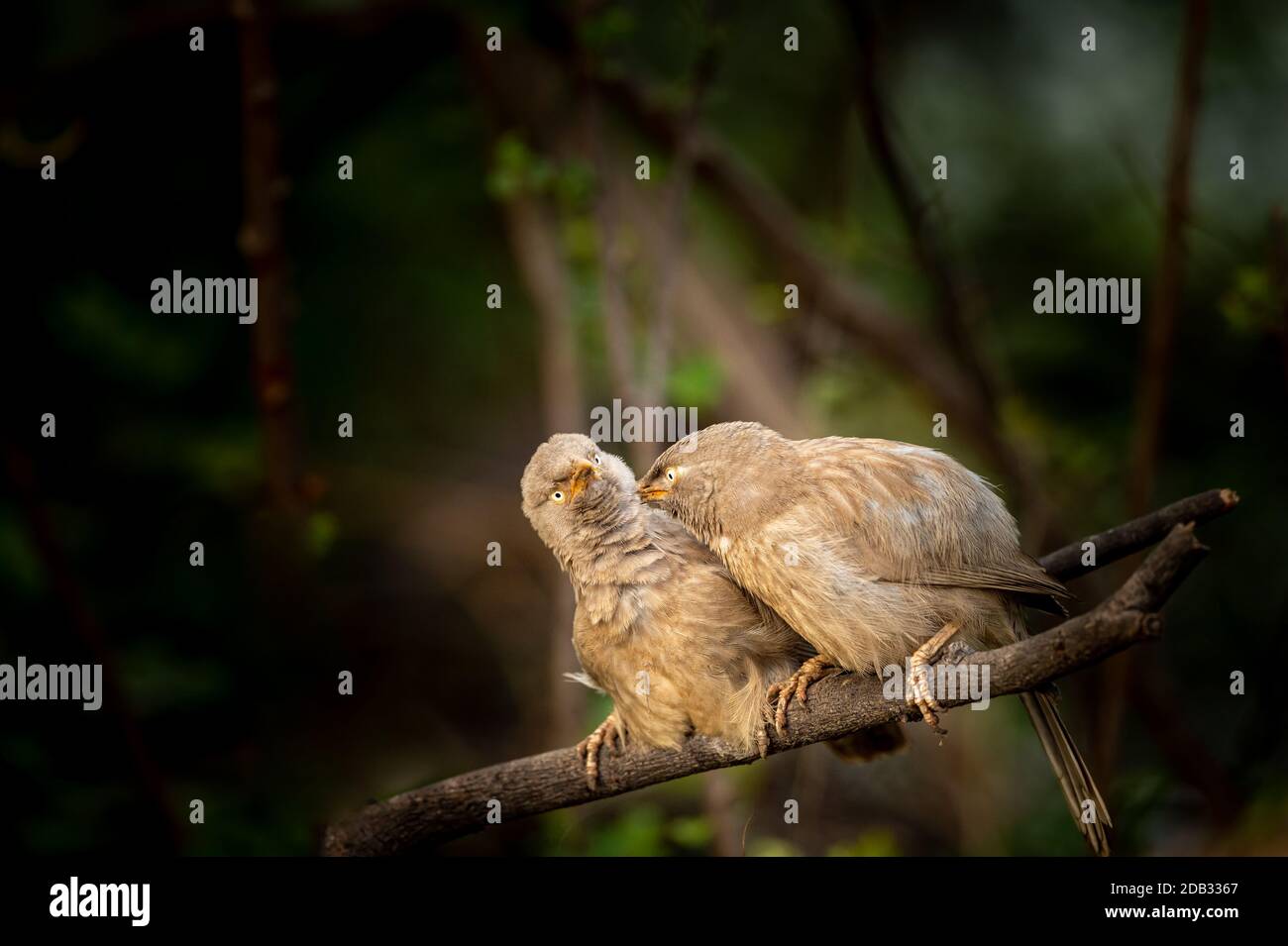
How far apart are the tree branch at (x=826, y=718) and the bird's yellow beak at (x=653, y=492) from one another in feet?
1.74

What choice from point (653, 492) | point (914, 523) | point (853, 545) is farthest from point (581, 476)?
point (914, 523)

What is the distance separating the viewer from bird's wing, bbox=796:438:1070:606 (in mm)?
2639

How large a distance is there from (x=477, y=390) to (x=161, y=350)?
1719mm

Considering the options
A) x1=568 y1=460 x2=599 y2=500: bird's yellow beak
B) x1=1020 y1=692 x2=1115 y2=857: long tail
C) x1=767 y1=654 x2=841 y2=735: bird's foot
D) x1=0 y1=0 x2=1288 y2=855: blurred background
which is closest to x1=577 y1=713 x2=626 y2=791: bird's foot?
x1=767 y1=654 x2=841 y2=735: bird's foot

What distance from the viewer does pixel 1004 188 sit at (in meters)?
6.59

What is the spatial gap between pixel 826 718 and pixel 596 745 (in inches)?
26.4

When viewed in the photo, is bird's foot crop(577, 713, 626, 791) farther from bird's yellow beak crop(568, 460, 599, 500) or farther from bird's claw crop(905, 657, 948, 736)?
bird's claw crop(905, 657, 948, 736)

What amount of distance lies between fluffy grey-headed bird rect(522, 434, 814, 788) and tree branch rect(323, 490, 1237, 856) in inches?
2.8

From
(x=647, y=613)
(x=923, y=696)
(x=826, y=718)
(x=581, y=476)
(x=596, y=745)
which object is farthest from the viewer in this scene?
(x=596, y=745)

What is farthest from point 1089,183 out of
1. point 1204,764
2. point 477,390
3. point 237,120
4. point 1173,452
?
point 237,120

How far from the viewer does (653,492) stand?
2.69 m

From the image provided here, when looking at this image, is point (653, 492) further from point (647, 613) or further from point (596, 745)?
point (596, 745)

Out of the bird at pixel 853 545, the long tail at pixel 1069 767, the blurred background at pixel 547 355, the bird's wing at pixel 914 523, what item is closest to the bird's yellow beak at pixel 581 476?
the bird at pixel 853 545

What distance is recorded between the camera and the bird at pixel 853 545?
2576 mm
